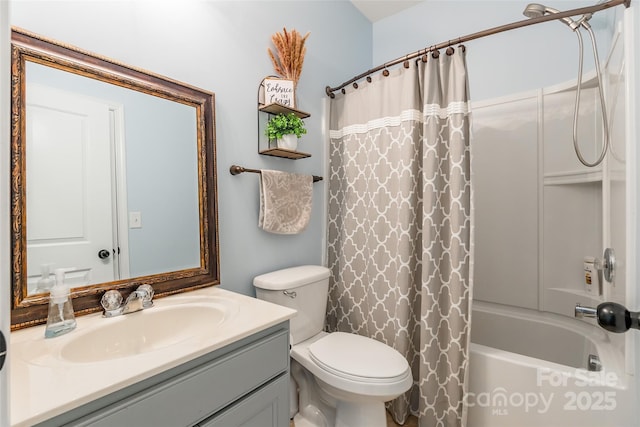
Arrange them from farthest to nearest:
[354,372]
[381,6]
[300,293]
Result: 1. [381,6]
2. [300,293]
3. [354,372]

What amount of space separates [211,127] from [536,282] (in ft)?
6.97

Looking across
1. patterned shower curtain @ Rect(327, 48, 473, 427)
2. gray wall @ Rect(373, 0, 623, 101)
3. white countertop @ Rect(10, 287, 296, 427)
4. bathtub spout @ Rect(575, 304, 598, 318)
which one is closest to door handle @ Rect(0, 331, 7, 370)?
white countertop @ Rect(10, 287, 296, 427)

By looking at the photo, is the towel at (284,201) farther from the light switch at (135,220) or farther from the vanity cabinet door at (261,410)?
the vanity cabinet door at (261,410)

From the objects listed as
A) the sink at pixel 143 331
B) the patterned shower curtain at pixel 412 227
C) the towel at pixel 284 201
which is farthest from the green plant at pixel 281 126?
the sink at pixel 143 331

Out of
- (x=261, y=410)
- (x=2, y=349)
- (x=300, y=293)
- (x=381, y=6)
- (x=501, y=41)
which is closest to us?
(x=2, y=349)

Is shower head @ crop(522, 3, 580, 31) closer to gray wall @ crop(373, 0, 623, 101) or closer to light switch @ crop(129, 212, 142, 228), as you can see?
gray wall @ crop(373, 0, 623, 101)

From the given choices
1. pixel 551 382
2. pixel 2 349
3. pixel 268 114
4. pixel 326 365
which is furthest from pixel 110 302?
pixel 551 382

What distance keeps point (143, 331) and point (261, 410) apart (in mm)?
477

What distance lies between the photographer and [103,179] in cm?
105

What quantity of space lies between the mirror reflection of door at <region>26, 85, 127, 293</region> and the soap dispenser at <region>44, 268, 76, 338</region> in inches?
4.1

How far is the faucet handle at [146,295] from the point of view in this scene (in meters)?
1.07

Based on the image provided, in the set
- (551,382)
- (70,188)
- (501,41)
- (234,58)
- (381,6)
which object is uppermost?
(381,6)

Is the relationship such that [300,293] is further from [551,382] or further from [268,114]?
[551,382]

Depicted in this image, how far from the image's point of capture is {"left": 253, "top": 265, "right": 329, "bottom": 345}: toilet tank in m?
1.47
